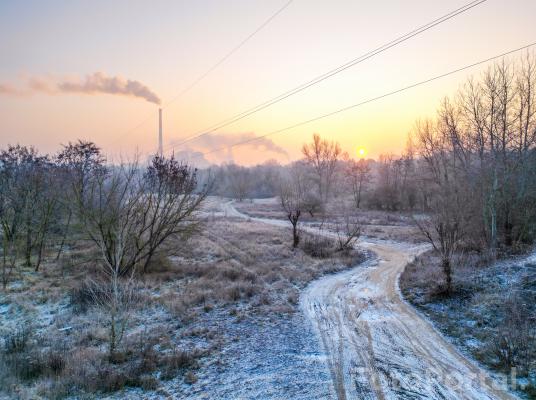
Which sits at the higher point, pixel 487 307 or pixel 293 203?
pixel 293 203

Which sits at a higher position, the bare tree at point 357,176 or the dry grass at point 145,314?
the bare tree at point 357,176

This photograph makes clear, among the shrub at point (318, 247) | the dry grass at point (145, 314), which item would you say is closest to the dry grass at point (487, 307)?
the dry grass at point (145, 314)

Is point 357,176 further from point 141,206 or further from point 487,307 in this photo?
point 487,307

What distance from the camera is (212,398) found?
6.57m

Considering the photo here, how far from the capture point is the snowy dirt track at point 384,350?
21.5 feet

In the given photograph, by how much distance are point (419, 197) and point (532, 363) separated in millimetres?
44686

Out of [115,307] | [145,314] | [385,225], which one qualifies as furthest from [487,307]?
[385,225]

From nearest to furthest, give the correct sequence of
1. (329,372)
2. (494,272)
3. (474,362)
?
(329,372) < (474,362) < (494,272)

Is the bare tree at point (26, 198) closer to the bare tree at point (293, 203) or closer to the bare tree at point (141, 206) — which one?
the bare tree at point (141, 206)

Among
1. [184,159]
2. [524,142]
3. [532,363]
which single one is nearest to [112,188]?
[184,159]

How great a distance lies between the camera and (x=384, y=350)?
27.3 ft

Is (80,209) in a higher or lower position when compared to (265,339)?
higher

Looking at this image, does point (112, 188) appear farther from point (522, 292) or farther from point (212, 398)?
point (522, 292)

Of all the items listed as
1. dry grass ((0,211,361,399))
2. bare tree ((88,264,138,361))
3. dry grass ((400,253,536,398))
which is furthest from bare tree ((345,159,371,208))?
bare tree ((88,264,138,361))
